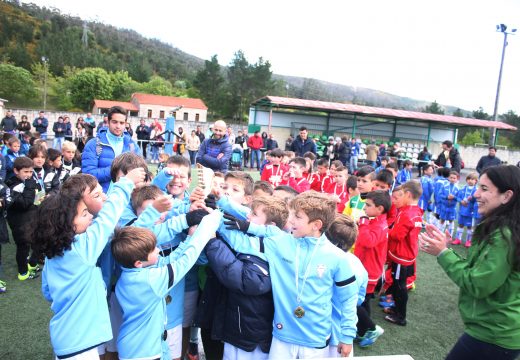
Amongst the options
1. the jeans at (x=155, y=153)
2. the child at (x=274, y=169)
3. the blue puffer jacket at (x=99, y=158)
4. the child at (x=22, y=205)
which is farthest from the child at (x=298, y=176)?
the jeans at (x=155, y=153)

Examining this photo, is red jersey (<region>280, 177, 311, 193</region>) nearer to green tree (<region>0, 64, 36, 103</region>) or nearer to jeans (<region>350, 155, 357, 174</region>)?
jeans (<region>350, 155, 357, 174</region>)

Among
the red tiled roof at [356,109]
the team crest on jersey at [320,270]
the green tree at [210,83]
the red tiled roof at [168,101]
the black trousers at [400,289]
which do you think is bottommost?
the black trousers at [400,289]

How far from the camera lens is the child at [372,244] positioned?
377 centimetres

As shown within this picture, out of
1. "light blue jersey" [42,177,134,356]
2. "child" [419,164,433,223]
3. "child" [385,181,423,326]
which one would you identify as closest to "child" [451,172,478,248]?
"child" [419,164,433,223]

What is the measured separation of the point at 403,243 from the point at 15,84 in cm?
6898

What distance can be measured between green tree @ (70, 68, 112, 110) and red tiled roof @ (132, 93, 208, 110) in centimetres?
536

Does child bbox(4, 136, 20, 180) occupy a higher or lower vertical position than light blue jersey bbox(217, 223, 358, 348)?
higher

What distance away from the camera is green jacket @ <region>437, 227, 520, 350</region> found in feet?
6.58

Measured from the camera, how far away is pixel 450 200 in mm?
8680

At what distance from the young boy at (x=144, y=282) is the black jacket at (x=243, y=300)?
16cm

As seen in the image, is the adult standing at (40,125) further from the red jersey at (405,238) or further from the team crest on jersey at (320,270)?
the team crest on jersey at (320,270)

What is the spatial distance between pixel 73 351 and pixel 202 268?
117cm

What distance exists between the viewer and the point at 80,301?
2.16m

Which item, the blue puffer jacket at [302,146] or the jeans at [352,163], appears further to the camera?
the jeans at [352,163]
